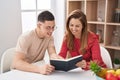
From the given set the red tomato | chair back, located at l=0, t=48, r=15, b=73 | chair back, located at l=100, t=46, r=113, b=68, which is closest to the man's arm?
chair back, located at l=0, t=48, r=15, b=73

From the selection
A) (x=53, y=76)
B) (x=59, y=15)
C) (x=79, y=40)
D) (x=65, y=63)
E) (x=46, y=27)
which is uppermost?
(x=59, y=15)

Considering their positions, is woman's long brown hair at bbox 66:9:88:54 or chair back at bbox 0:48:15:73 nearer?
chair back at bbox 0:48:15:73

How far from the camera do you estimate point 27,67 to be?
168 cm

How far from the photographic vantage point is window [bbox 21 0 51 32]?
2842 mm

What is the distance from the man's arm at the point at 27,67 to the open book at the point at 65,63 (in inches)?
2.0

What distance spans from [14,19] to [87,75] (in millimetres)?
1369

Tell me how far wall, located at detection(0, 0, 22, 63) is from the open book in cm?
104

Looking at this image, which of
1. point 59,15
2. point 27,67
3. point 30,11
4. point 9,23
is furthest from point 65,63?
point 59,15

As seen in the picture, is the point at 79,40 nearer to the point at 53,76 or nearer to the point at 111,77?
the point at 53,76

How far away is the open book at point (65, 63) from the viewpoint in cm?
157

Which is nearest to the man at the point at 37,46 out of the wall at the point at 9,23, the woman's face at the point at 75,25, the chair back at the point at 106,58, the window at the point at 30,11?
the woman's face at the point at 75,25

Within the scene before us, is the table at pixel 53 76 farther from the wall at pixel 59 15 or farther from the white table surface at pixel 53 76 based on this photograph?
the wall at pixel 59 15

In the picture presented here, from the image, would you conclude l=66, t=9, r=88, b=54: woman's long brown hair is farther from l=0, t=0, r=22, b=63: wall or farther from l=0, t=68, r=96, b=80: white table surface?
l=0, t=0, r=22, b=63: wall

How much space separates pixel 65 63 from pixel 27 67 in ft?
1.12
